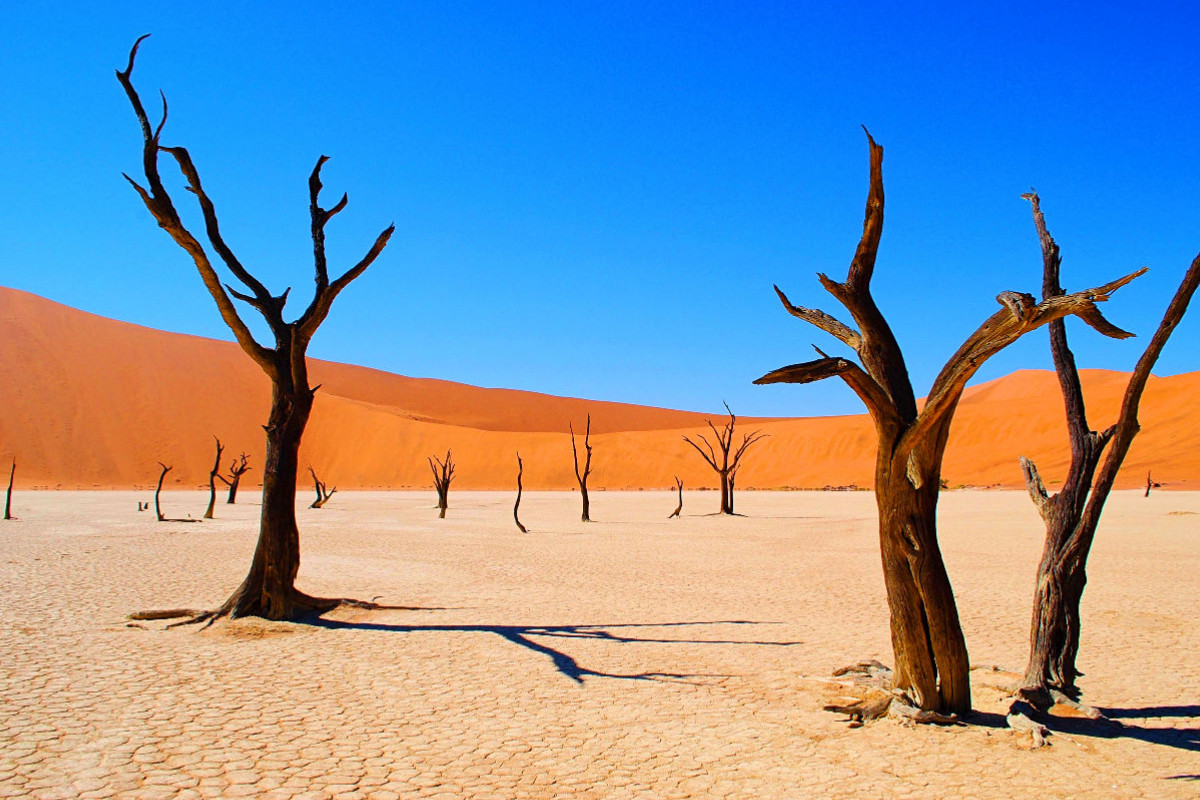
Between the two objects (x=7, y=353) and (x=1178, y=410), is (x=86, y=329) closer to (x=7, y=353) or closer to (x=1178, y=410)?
(x=7, y=353)

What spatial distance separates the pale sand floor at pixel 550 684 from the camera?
15.7 ft

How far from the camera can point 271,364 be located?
9.68 meters

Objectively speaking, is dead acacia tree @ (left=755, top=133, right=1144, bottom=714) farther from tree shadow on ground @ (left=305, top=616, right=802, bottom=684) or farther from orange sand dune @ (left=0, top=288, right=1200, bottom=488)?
orange sand dune @ (left=0, top=288, right=1200, bottom=488)

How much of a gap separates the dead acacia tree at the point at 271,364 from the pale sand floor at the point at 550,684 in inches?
17.8

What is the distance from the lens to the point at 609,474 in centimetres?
6688

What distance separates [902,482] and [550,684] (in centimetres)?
335

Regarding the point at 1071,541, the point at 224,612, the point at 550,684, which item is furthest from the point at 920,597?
the point at 224,612

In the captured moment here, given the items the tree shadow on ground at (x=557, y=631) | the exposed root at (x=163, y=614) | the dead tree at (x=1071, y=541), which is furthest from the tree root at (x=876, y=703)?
the exposed root at (x=163, y=614)

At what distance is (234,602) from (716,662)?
18.1ft

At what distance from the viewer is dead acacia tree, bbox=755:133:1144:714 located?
5.48m

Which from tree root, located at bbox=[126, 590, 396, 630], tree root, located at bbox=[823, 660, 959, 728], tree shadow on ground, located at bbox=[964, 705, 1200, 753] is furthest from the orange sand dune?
tree root, located at bbox=[126, 590, 396, 630]

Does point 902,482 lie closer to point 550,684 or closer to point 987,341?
point 987,341

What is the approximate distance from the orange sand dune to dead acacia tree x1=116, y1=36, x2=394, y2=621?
45.3 metres

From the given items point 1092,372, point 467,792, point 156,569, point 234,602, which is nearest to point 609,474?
point 156,569
